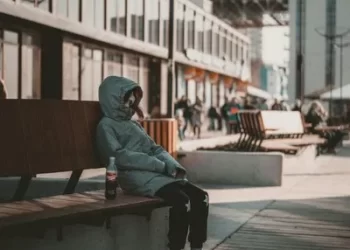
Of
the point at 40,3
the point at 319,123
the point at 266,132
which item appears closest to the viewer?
the point at 266,132

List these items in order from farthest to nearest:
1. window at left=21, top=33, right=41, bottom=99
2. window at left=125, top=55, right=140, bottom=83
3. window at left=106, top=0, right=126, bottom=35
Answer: window at left=125, top=55, right=140, bottom=83, window at left=106, top=0, right=126, bottom=35, window at left=21, top=33, right=41, bottom=99

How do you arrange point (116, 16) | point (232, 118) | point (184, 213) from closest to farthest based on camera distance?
point (184, 213), point (116, 16), point (232, 118)

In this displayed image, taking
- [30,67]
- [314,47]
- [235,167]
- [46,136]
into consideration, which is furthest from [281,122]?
[314,47]

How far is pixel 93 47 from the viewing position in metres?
28.1

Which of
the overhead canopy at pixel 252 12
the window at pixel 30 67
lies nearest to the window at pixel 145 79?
the window at pixel 30 67

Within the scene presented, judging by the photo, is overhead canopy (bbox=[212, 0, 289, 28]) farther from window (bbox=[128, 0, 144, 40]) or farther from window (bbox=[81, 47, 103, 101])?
window (bbox=[81, 47, 103, 101])

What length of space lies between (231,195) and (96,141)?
4597mm

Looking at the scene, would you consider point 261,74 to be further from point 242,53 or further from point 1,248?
point 1,248

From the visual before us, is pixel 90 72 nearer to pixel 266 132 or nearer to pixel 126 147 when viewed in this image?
pixel 266 132

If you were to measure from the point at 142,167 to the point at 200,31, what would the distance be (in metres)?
42.9

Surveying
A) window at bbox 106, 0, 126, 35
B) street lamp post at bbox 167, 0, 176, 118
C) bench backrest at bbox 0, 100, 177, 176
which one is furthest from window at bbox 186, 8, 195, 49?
bench backrest at bbox 0, 100, 177, 176

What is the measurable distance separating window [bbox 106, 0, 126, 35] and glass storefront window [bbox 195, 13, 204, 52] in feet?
48.4

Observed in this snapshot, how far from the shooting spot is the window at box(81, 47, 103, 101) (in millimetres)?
27125

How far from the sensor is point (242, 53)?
6469 centimetres
